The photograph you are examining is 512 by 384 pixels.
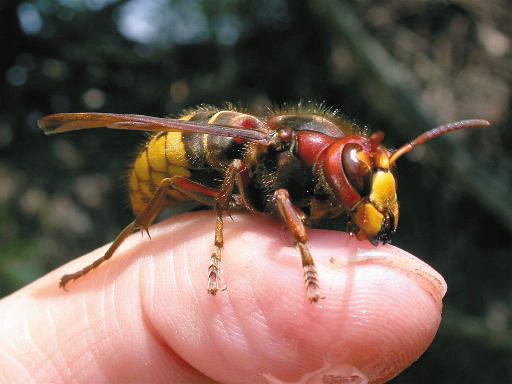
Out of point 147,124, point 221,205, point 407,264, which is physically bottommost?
point 407,264

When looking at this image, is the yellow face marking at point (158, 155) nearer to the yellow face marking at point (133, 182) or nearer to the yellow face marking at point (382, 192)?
the yellow face marking at point (133, 182)

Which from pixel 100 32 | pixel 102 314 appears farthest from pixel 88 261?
pixel 100 32

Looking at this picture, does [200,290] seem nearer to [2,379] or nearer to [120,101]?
[2,379]

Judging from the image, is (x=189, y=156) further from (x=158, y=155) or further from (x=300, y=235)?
(x=300, y=235)

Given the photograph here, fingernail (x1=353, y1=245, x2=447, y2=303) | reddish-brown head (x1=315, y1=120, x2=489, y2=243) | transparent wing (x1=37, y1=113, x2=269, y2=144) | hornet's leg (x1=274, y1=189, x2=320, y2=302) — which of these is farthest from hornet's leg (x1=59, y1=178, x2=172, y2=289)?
fingernail (x1=353, y1=245, x2=447, y2=303)

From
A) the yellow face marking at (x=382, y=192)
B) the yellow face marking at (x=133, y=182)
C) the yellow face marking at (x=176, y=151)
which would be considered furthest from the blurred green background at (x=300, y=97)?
the yellow face marking at (x=382, y=192)

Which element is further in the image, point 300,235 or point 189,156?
point 189,156

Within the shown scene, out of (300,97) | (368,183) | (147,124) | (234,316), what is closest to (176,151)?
(147,124)

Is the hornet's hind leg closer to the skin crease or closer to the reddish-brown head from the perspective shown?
the skin crease
